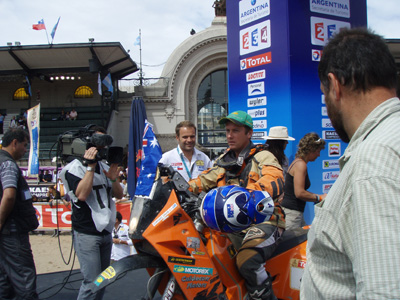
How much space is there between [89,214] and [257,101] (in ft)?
10.7

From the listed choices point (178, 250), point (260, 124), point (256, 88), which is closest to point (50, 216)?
point (260, 124)

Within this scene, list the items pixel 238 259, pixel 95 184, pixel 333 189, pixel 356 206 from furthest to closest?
pixel 95 184 < pixel 238 259 < pixel 333 189 < pixel 356 206

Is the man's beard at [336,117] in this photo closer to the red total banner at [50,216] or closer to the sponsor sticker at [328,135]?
the sponsor sticker at [328,135]

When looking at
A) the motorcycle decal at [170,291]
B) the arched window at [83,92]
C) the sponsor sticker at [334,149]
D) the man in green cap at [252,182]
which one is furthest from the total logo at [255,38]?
the arched window at [83,92]

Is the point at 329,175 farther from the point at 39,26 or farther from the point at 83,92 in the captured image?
the point at 83,92

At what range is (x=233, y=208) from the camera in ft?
6.07

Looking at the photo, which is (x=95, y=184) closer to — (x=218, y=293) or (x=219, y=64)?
(x=218, y=293)

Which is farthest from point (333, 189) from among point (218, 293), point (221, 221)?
point (218, 293)

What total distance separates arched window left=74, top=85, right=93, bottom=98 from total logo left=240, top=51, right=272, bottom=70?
1595 centimetres

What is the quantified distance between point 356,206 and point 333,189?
0.12 m

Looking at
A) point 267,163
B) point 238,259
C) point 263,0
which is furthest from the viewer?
point 263,0

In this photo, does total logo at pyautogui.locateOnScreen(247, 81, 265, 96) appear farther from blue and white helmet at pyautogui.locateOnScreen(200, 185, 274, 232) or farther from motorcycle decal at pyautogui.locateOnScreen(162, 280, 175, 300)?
motorcycle decal at pyautogui.locateOnScreen(162, 280, 175, 300)

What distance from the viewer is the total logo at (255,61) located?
5.00 meters

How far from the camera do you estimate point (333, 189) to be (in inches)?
34.2
